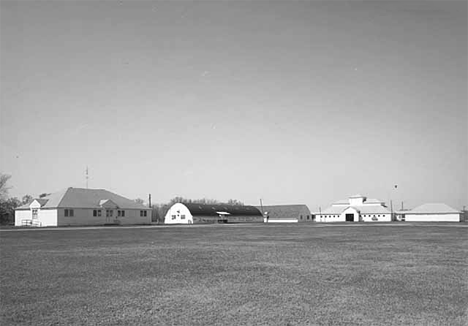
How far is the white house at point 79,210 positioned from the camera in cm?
6288

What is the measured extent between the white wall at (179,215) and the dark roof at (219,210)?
0.91 m

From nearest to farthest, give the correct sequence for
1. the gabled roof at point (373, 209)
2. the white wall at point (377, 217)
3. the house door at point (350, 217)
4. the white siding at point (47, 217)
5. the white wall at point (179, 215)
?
the white siding at point (47, 217), the white wall at point (179, 215), the white wall at point (377, 217), the house door at point (350, 217), the gabled roof at point (373, 209)

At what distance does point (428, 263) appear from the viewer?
14586 millimetres

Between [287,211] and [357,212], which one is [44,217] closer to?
[287,211]

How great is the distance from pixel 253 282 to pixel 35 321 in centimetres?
513

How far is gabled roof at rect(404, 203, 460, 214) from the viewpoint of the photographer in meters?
100

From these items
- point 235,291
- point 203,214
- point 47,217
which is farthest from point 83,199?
point 235,291

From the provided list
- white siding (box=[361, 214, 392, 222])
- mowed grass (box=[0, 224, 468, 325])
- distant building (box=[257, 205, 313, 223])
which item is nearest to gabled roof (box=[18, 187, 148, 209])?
distant building (box=[257, 205, 313, 223])

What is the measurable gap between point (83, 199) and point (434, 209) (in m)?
75.9

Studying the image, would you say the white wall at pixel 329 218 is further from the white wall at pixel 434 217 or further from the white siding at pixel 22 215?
the white siding at pixel 22 215

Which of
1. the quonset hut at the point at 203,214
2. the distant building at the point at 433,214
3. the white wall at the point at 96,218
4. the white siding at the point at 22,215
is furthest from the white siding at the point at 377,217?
the white siding at the point at 22,215

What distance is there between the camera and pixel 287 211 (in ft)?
387

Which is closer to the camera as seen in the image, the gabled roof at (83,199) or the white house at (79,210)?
the white house at (79,210)

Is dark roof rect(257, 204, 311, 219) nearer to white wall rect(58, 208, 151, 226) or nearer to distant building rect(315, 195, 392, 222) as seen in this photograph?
distant building rect(315, 195, 392, 222)
